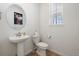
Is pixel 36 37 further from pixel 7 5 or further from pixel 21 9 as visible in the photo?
pixel 7 5

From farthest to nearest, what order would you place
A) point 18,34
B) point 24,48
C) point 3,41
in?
1. point 24,48
2. point 18,34
3. point 3,41

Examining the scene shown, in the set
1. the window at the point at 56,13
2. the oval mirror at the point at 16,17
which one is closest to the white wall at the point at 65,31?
the window at the point at 56,13

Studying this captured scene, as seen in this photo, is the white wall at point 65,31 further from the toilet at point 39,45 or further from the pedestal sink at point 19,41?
the pedestal sink at point 19,41

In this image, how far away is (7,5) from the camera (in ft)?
5.83

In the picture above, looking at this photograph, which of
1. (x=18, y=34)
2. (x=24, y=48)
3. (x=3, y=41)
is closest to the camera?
(x=3, y=41)

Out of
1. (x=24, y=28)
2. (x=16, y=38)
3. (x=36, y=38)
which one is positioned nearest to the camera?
(x=16, y=38)

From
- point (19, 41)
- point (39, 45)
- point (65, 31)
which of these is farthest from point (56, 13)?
point (19, 41)

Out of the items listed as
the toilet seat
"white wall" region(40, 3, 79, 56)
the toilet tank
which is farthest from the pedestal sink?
"white wall" region(40, 3, 79, 56)

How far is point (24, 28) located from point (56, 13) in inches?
37.0

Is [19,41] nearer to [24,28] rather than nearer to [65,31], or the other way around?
[24,28]

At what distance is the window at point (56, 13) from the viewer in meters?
2.04

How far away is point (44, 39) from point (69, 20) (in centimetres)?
83

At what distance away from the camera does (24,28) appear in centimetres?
203

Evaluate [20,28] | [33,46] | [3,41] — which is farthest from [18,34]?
[33,46]
